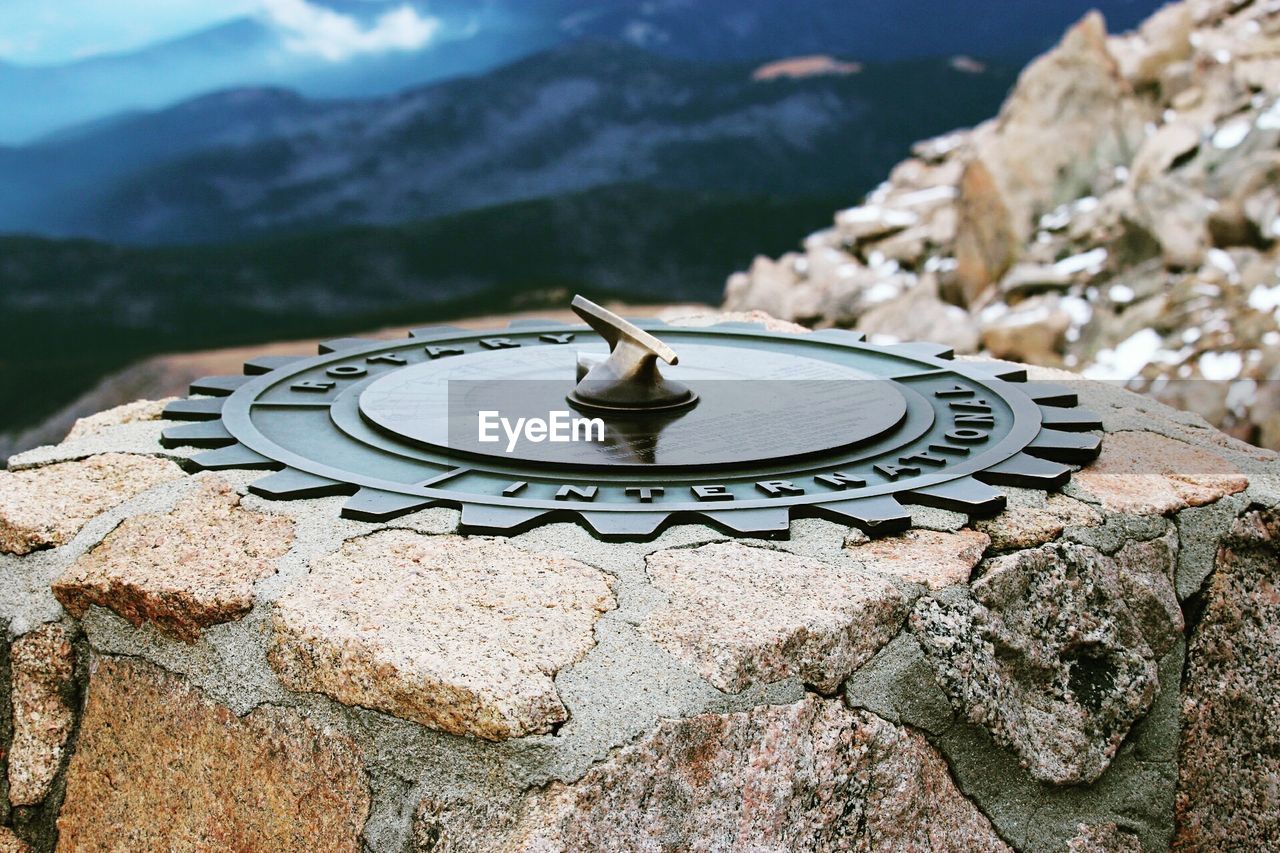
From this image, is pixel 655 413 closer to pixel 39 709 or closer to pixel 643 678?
pixel 643 678

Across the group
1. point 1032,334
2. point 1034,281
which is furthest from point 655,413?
point 1034,281

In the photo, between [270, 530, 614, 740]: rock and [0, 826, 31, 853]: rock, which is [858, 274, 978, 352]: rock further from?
[0, 826, 31, 853]: rock

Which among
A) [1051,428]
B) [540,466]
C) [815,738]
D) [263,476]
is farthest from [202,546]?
Answer: [1051,428]

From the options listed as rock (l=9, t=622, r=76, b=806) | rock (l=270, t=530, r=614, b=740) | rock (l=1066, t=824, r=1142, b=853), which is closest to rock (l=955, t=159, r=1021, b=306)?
rock (l=1066, t=824, r=1142, b=853)

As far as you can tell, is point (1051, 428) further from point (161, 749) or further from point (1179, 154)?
point (1179, 154)

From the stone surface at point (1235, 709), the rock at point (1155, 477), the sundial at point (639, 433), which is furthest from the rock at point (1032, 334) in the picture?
the stone surface at point (1235, 709)

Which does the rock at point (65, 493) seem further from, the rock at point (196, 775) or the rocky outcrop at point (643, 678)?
the rock at point (196, 775)
